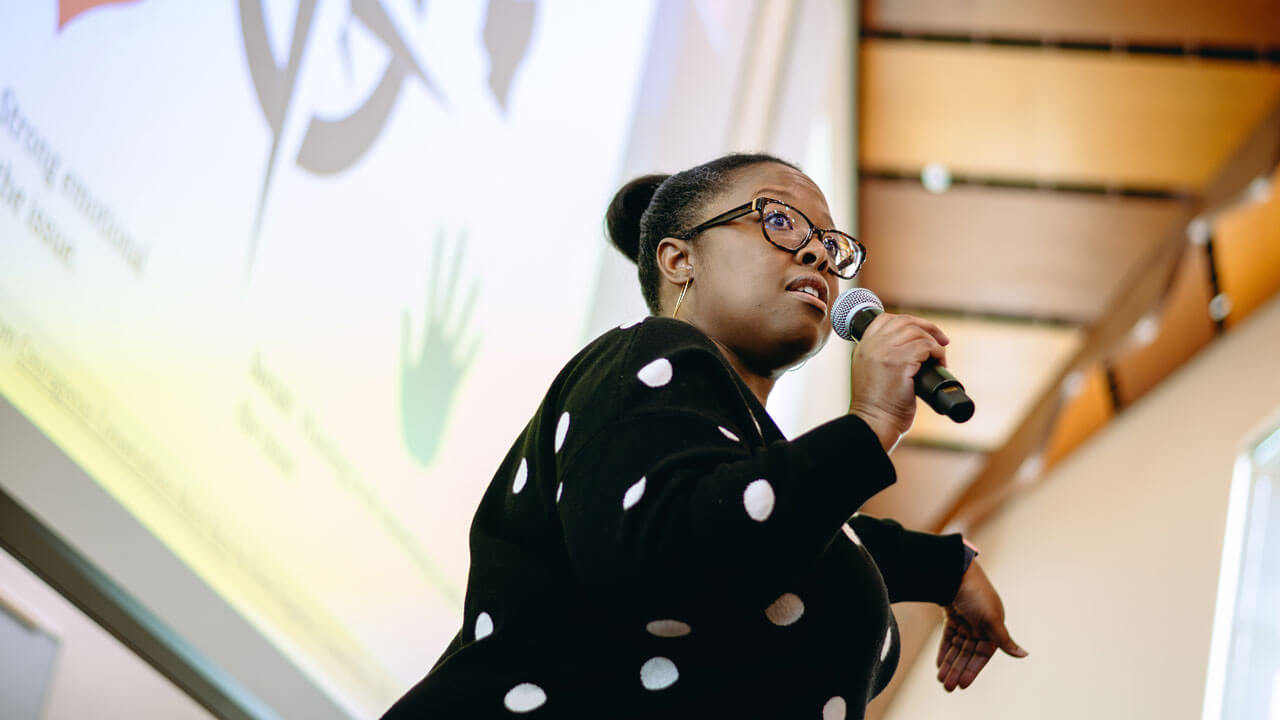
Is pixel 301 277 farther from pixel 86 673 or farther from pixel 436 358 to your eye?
pixel 86 673

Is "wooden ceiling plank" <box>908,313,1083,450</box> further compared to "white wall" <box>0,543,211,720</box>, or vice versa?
"wooden ceiling plank" <box>908,313,1083,450</box>

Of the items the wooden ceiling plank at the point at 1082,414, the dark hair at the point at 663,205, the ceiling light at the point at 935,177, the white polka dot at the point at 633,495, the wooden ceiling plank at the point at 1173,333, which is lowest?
the white polka dot at the point at 633,495

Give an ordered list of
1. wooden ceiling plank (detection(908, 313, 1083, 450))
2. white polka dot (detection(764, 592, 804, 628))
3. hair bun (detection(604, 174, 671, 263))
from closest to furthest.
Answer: white polka dot (detection(764, 592, 804, 628)) < hair bun (detection(604, 174, 671, 263)) < wooden ceiling plank (detection(908, 313, 1083, 450))

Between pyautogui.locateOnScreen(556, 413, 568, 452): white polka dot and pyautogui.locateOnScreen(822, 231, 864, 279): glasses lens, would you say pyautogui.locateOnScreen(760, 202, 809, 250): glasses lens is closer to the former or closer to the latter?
pyautogui.locateOnScreen(822, 231, 864, 279): glasses lens

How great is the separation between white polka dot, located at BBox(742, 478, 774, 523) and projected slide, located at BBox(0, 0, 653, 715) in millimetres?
Answer: 541

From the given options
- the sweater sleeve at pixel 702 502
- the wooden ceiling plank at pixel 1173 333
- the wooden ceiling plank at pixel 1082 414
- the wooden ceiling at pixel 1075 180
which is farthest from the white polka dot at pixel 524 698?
the wooden ceiling plank at pixel 1173 333

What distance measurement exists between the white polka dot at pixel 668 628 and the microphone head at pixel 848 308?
37cm

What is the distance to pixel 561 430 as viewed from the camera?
3.02 ft

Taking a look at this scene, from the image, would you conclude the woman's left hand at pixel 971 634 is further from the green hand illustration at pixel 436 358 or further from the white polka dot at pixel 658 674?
the green hand illustration at pixel 436 358

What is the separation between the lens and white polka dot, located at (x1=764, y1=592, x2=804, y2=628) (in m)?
0.89

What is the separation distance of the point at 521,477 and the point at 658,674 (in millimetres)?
219

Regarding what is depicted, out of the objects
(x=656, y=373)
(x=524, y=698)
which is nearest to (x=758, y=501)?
(x=656, y=373)

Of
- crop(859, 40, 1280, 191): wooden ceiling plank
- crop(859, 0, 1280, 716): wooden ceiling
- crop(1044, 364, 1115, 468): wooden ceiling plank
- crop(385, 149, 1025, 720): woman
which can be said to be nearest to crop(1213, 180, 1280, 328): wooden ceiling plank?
crop(859, 0, 1280, 716): wooden ceiling

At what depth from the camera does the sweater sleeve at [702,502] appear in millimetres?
785
